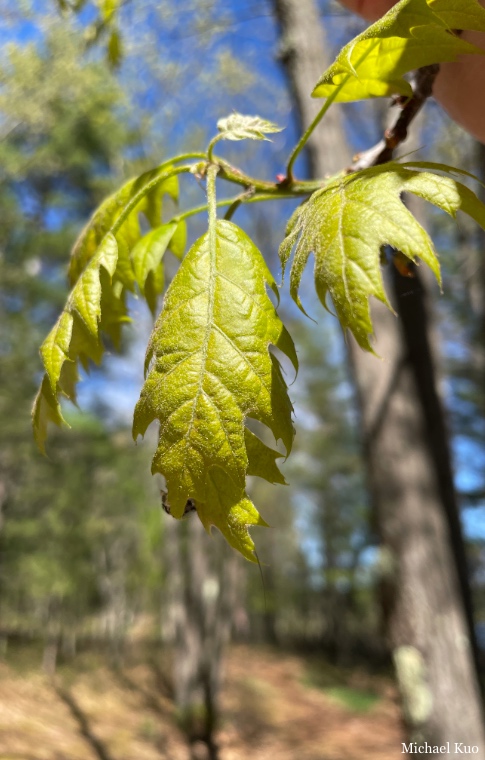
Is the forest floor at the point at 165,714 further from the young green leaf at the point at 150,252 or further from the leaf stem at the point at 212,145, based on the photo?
the leaf stem at the point at 212,145

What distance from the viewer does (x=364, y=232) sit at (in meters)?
0.63

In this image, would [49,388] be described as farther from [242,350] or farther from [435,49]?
[435,49]

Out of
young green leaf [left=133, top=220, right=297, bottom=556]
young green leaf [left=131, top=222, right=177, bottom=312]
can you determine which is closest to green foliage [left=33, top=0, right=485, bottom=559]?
young green leaf [left=133, top=220, right=297, bottom=556]

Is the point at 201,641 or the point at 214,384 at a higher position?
the point at 214,384

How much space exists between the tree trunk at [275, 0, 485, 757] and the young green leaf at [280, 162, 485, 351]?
2.14 metres

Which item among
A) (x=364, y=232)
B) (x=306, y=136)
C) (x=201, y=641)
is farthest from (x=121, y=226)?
(x=201, y=641)

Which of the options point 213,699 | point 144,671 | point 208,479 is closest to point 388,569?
point 208,479

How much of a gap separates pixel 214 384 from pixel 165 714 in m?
14.4

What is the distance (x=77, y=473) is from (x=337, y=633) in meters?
13.2

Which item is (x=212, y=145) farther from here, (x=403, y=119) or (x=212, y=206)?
(x=403, y=119)

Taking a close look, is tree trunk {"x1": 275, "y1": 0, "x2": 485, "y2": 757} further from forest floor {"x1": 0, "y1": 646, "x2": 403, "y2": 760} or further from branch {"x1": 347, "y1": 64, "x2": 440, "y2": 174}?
forest floor {"x1": 0, "y1": 646, "x2": 403, "y2": 760}

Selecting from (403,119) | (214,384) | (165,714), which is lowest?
(165,714)

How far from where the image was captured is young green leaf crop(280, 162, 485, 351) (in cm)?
61

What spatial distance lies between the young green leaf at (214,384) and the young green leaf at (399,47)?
0.30m
